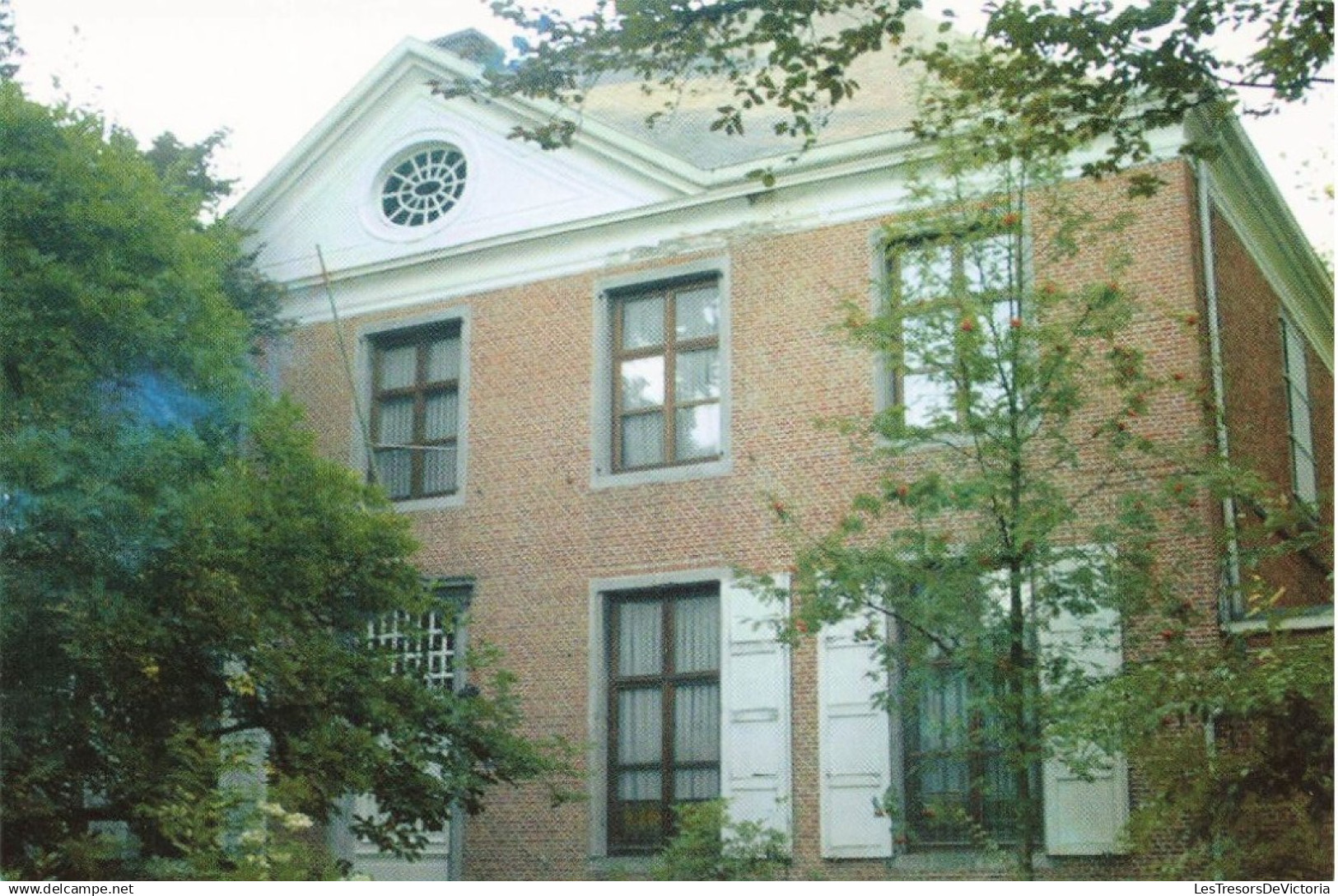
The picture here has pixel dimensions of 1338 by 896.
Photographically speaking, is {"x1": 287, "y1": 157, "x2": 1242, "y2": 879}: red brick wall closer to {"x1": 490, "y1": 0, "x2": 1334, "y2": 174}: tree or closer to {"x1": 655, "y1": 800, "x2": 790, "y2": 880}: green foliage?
{"x1": 655, "y1": 800, "x2": 790, "y2": 880}: green foliage

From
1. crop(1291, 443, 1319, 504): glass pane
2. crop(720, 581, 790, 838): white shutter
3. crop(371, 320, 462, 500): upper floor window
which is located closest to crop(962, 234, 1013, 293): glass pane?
crop(1291, 443, 1319, 504): glass pane

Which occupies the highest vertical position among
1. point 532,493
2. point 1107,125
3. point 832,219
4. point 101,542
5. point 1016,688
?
point 832,219

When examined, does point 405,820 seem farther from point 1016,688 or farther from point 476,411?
point 476,411

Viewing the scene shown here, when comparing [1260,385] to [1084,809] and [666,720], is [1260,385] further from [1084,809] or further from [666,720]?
[666,720]

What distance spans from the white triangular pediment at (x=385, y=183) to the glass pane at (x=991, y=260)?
3452 millimetres

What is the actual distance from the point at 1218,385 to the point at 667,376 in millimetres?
3907

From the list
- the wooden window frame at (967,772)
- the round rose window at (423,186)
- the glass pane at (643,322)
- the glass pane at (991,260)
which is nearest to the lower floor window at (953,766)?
the wooden window frame at (967,772)

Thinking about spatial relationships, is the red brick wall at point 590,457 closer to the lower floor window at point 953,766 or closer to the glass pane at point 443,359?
the glass pane at point 443,359

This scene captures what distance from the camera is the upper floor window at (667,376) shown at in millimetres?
12344

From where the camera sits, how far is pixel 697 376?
1246 centimetres

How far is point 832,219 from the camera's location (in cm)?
1219

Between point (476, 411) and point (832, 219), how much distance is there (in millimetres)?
3013

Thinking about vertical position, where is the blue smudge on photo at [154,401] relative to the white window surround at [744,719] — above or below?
above
